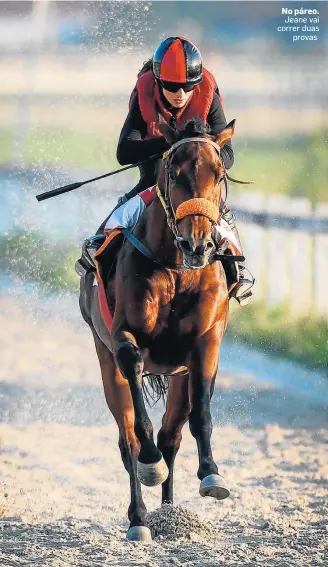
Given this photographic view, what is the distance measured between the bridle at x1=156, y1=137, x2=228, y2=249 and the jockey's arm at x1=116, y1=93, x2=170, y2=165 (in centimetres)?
23

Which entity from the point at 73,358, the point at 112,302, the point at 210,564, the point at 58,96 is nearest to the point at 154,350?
the point at 112,302

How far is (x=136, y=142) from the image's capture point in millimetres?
6145

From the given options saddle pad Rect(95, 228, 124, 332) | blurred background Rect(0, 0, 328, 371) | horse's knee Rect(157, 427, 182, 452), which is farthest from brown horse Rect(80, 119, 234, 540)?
blurred background Rect(0, 0, 328, 371)

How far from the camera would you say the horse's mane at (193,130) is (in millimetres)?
5715

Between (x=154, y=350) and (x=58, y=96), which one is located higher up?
(x=58, y=96)

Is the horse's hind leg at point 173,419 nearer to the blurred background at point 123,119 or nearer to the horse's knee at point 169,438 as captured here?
the horse's knee at point 169,438

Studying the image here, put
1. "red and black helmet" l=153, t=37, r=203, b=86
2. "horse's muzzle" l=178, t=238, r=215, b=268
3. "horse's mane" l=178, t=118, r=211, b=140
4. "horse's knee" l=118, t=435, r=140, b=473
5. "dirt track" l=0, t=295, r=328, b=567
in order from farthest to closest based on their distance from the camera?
1. "horse's knee" l=118, t=435, r=140, b=473
2. "dirt track" l=0, t=295, r=328, b=567
3. "red and black helmet" l=153, t=37, r=203, b=86
4. "horse's mane" l=178, t=118, r=211, b=140
5. "horse's muzzle" l=178, t=238, r=215, b=268

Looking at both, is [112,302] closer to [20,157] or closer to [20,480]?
[20,480]

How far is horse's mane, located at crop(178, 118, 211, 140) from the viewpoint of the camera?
225 inches

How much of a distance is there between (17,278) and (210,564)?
505 cm

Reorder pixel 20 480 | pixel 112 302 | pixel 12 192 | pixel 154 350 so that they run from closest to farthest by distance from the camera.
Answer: pixel 154 350 → pixel 112 302 → pixel 20 480 → pixel 12 192

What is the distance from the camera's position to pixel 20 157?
1127 cm

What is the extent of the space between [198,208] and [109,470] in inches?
155

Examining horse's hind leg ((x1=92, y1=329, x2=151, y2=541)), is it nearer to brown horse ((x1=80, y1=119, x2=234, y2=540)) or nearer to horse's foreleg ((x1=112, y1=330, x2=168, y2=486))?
brown horse ((x1=80, y1=119, x2=234, y2=540))
